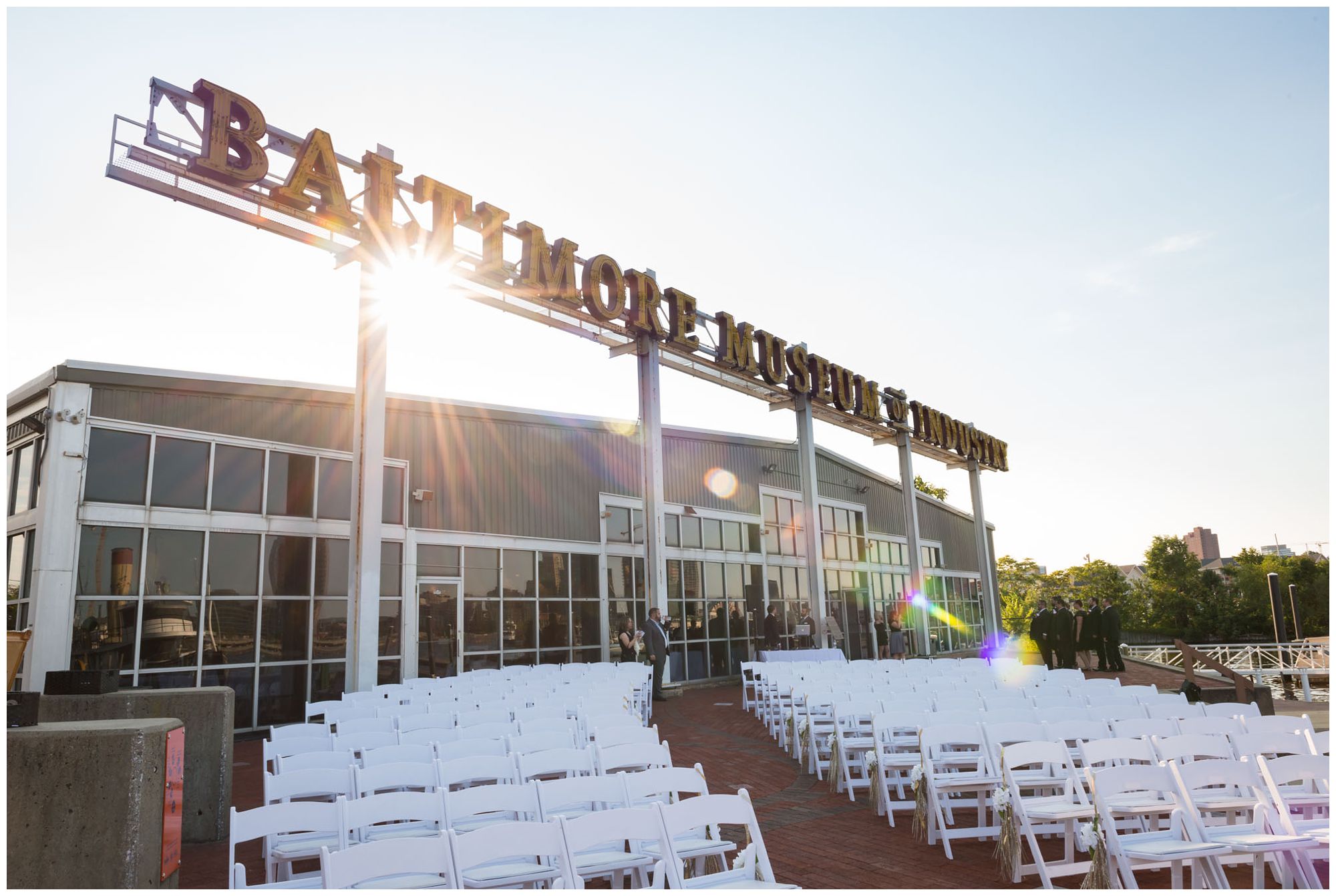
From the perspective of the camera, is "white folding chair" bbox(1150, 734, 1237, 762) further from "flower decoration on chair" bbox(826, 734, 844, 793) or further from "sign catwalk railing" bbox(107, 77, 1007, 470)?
"sign catwalk railing" bbox(107, 77, 1007, 470)

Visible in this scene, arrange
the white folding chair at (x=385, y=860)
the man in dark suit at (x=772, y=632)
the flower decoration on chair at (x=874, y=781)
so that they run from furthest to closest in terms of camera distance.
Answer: the man in dark suit at (x=772, y=632) < the flower decoration on chair at (x=874, y=781) < the white folding chair at (x=385, y=860)

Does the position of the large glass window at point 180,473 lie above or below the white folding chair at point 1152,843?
above

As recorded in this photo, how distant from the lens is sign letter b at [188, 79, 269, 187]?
35.1 feet

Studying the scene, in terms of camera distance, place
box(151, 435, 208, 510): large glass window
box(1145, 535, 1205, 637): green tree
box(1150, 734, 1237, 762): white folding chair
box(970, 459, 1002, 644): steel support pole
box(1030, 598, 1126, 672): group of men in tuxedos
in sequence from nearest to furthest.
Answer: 1. box(1150, 734, 1237, 762): white folding chair
2. box(151, 435, 208, 510): large glass window
3. box(1030, 598, 1126, 672): group of men in tuxedos
4. box(970, 459, 1002, 644): steel support pole
5. box(1145, 535, 1205, 637): green tree

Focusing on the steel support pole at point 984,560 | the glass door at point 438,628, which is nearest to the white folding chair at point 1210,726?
the glass door at point 438,628

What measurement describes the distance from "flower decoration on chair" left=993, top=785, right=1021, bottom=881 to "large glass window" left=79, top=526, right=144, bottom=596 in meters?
10.8

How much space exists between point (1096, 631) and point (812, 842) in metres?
13.9

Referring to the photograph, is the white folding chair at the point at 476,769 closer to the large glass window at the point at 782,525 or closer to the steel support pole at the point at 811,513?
the steel support pole at the point at 811,513

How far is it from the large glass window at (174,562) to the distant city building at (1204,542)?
13004 cm

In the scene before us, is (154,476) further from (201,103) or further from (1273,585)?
(1273,585)

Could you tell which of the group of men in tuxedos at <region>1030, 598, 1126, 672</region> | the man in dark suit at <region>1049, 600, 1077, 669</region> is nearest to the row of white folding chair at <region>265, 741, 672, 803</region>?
the group of men in tuxedos at <region>1030, 598, 1126, 672</region>

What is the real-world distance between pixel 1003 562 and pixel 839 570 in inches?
2831

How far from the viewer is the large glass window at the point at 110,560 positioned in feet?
36.4

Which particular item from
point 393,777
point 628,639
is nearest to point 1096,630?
point 628,639
